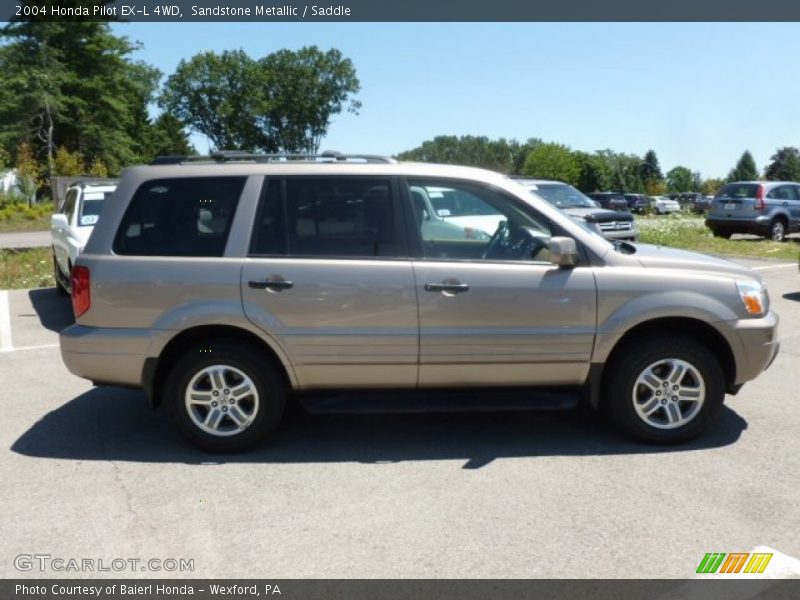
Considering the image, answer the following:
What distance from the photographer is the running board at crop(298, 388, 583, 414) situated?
488 cm

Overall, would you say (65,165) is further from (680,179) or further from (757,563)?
(680,179)

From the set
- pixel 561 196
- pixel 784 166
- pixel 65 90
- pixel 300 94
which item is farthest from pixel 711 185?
pixel 561 196

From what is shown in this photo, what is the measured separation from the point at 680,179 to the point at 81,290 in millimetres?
125767

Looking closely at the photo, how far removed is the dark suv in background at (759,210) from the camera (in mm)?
20484

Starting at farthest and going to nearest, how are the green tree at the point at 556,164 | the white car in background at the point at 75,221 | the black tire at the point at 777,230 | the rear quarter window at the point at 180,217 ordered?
the green tree at the point at 556,164 < the black tire at the point at 777,230 < the white car in background at the point at 75,221 < the rear quarter window at the point at 180,217

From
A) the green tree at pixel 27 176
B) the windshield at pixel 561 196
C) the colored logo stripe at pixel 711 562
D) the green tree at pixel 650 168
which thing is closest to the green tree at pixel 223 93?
the green tree at pixel 27 176

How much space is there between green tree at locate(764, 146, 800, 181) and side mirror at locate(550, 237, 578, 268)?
86766mm

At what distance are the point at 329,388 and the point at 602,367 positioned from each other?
1.77 metres

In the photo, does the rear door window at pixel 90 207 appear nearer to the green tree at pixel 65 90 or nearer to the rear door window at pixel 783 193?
the rear door window at pixel 783 193

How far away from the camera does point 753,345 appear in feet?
16.2

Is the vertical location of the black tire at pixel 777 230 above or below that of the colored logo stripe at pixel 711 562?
above

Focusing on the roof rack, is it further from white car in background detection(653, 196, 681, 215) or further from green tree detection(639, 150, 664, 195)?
green tree detection(639, 150, 664, 195)

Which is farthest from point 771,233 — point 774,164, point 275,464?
point 774,164

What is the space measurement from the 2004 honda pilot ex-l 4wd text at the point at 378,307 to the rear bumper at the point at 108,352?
13 millimetres
